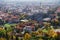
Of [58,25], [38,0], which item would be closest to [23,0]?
[38,0]

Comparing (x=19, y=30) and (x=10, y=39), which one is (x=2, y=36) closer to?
(x=10, y=39)

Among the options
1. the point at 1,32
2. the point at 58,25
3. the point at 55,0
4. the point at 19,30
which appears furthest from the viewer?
the point at 55,0

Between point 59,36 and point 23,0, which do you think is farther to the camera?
point 23,0

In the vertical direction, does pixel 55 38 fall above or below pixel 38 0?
above

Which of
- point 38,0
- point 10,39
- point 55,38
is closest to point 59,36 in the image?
point 55,38

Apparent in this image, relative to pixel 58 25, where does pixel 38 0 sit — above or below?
below

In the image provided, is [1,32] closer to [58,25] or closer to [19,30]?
[19,30]

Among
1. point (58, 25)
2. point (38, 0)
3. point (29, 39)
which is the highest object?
point (29, 39)

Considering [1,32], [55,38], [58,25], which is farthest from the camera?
[58,25]

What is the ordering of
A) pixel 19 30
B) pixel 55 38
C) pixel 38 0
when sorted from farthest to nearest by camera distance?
pixel 38 0, pixel 19 30, pixel 55 38
